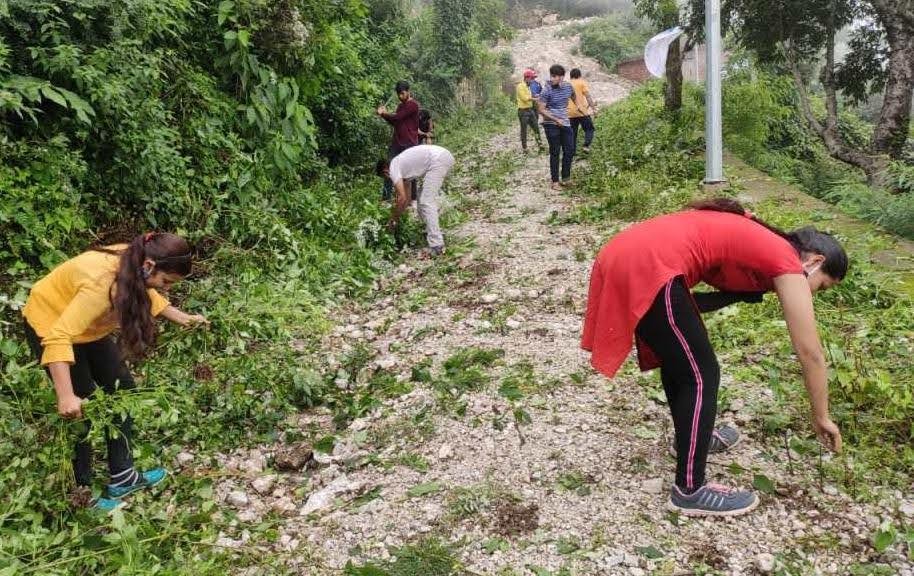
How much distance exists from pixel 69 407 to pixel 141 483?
65 centimetres

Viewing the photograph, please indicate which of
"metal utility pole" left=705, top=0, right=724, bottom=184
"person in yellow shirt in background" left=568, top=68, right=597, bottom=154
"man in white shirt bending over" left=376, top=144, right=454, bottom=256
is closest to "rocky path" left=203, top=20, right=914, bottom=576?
"man in white shirt bending over" left=376, top=144, right=454, bottom=256

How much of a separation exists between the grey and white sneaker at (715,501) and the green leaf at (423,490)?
1055mm

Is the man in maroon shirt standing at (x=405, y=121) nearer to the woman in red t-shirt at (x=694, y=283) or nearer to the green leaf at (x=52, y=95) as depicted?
the green leaf at (x=52, y=95)

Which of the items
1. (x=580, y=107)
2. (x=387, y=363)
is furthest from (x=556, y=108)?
(x=387, y=363)

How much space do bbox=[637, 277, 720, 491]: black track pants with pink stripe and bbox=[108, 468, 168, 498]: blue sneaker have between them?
93.4 inches

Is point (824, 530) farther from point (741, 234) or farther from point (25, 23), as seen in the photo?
point (25, 23)

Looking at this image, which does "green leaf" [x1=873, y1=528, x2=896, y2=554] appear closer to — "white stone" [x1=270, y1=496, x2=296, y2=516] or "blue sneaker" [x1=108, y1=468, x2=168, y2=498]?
"white stone" [x1=270, y1=496, x2=296, y2=516]

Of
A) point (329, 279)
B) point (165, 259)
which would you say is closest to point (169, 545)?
point (165, 259)

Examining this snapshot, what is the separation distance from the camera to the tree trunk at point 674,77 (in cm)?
1284

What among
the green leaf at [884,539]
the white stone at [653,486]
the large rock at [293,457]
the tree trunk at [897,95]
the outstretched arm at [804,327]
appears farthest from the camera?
the tree trunk at [897,95]

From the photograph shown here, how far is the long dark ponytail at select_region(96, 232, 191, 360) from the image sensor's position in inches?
99.8

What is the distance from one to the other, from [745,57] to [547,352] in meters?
12.2

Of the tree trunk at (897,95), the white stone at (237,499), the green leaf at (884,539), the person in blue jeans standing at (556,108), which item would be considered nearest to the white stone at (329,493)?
the white stone at (237,499)

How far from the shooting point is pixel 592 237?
649cm
